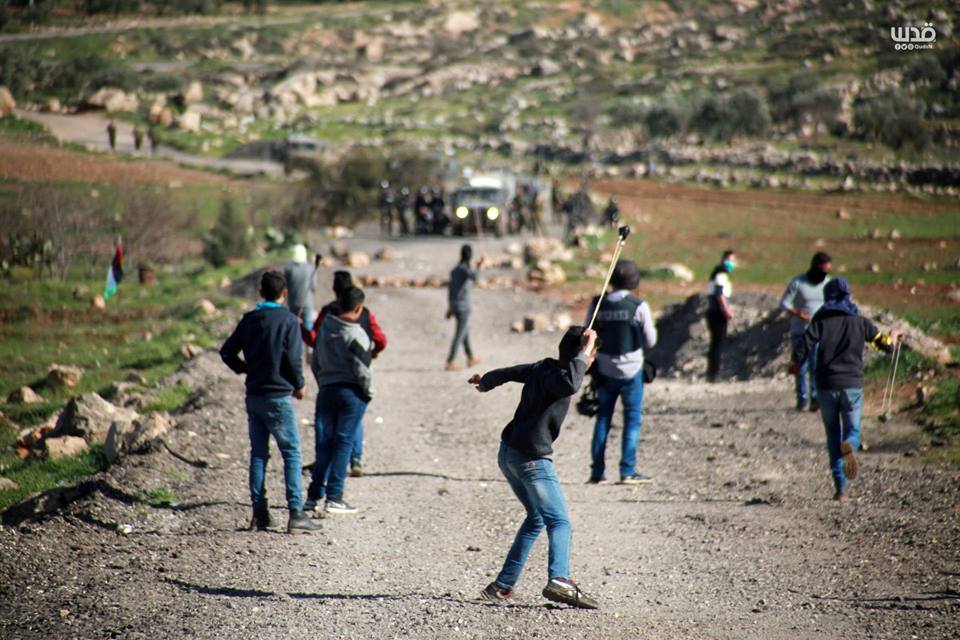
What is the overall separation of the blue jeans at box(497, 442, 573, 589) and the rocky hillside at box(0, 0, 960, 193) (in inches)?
1118

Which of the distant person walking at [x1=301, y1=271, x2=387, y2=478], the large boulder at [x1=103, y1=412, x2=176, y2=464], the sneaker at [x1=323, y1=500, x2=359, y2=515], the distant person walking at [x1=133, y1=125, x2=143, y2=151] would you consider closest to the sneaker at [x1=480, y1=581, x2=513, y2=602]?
the sneaker at [x1=323, y1=500, x2=359, y2=515]

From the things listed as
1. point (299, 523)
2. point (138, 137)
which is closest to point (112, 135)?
point (138, 137)

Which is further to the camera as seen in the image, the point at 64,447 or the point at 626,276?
the point at 64,447

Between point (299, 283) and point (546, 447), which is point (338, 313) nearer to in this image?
point (546, 447)

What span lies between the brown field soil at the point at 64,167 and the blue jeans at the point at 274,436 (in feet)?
65.4

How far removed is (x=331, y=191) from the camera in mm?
46000

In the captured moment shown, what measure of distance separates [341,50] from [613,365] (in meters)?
122

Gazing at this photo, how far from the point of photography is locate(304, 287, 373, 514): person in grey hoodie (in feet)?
30.2

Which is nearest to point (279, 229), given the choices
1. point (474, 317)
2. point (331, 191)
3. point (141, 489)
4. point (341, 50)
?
point (331, 191)

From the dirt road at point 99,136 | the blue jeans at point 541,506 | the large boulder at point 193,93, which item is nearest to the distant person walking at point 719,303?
the blue jeans at point 541,506

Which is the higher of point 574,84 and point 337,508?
point 574,84

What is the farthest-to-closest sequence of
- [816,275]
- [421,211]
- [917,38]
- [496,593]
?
[917,38] → [421,211] → [816,275] → [496,593]

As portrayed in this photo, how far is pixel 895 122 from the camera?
69.9m

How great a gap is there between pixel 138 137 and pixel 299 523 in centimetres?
3526
